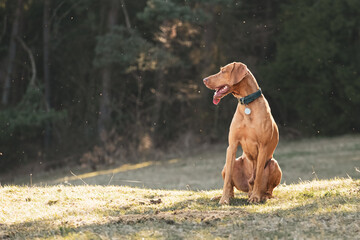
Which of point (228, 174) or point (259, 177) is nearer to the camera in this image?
point (259, 177)

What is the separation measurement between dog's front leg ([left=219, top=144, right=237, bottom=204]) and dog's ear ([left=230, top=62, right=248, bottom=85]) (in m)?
0.83

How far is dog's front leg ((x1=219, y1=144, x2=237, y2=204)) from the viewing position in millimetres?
6738

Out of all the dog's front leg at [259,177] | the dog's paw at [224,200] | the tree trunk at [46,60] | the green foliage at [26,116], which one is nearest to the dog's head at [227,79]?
the dog's front leg at [259,177]

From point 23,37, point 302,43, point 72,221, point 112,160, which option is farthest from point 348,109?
point 72,221

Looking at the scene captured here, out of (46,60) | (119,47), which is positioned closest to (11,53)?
(46,60)

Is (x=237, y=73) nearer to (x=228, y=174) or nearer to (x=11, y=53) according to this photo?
(x=228, y=174)

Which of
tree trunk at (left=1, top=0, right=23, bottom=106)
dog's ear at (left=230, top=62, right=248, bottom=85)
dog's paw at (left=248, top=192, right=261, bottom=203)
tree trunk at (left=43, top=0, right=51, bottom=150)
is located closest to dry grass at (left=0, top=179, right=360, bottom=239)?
dog's paw at (left=248, top=192, right=261, bottom=203)

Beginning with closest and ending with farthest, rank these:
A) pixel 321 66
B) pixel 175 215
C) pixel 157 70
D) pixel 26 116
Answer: pixel 175 215 < pixel 26 116 < pixel 321 66 < pixel 157 70

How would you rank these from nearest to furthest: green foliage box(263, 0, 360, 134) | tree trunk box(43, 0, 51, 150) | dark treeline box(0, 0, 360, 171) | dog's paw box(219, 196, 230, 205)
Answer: dog's paw box(219, 196, 230, 205) < green foliage box(263, 0, 360, 134) < dark treeline box(0, 0, 360, 171) < tree trunk box(43, 0, 51, 150)

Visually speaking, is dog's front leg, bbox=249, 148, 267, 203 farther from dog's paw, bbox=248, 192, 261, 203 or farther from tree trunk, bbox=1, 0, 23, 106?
tree trunk, bbox=1, 0, 23, 106

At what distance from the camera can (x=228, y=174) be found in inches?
270

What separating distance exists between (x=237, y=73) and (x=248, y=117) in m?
0.57

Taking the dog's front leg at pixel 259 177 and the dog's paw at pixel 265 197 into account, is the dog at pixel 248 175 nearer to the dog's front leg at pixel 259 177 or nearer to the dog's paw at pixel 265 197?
the dog's paw at pixel 265 197

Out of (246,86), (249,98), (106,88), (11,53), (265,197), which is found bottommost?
(265,197)
